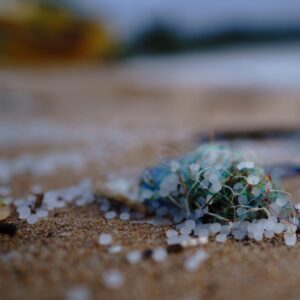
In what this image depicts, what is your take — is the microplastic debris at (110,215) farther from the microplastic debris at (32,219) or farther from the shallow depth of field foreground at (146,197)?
the microplastic debris at (32,219)

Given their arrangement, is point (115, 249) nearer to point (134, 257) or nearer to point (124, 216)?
point (134, 257)

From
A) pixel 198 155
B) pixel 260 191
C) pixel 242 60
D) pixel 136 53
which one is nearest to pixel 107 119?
pixel 198 155

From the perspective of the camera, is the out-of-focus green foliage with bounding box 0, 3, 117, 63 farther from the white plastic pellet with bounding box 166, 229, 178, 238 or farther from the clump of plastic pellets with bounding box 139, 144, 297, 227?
the white plastic pellet with bounding box 166, 229, 178, 238

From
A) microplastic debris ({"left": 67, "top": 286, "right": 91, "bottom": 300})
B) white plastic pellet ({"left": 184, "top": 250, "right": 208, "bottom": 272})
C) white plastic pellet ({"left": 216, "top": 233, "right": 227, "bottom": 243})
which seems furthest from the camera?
white plastic pellet ({"left": 216, "top": 233, "right": 227, "bottom": 243})

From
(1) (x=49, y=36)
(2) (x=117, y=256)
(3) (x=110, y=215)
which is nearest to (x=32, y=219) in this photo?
(3) (x=110, y=215)

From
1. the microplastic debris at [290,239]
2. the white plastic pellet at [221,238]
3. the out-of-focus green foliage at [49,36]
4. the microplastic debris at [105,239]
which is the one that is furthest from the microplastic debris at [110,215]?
the out-of-focus green foliage at [49,36]

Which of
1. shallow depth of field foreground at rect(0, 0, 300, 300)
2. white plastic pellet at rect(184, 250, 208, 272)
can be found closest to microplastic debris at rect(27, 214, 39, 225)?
shallow depth of field foreground at rect(0, 0, 300, 300)

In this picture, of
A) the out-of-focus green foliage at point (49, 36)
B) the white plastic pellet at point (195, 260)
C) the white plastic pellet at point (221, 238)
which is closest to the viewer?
the white plastic pellet at point (195, 260)
